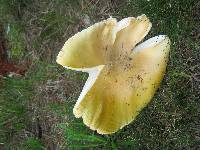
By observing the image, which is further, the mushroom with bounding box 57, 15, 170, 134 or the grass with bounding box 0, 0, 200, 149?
the grass with bounding box 0, 0, 200, 149

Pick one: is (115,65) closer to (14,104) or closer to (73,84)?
(73,84)

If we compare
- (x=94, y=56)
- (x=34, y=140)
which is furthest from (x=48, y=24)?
(x=94, y=56)

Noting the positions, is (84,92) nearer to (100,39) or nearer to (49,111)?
(100,39)

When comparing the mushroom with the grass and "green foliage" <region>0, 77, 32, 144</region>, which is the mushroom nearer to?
the grass

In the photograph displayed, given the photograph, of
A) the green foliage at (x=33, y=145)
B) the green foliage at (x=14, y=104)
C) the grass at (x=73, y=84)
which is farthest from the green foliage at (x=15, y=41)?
the green foliage at (x=33, y=145)

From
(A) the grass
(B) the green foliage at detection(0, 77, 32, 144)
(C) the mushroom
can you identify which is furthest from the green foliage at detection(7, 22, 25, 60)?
(C) the mushroom

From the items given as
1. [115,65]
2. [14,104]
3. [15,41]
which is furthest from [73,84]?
[115,65]

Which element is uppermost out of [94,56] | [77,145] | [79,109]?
[94,56]
